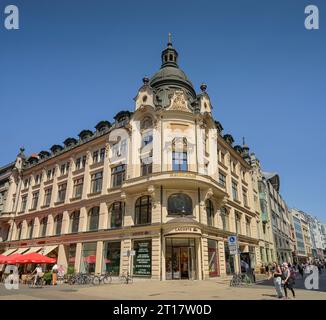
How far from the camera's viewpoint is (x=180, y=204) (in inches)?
1092

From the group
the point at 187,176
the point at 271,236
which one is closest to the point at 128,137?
the point at 187,176

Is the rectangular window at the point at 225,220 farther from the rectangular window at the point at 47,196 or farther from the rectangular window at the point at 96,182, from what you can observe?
the rectangular window at the point at 47,196

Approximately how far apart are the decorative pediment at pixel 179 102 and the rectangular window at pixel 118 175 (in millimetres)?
8559

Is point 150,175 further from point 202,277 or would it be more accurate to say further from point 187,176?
point 202,277

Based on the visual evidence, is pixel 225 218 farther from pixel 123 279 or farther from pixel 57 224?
pixel 57 224

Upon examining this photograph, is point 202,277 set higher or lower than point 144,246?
lower

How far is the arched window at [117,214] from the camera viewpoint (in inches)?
1203

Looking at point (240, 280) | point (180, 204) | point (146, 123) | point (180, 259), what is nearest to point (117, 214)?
point (180, 204)

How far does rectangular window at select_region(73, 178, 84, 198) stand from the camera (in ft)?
121

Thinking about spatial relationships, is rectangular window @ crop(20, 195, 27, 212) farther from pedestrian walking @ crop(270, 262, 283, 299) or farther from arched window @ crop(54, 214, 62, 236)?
pedestrian walking @ crop(270, 262, 283, 299)

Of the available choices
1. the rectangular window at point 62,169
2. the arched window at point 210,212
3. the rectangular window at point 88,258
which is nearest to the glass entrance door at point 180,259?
the arched window at point 210,212

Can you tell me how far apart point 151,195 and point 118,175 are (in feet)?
21.4

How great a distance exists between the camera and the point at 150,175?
27.8 m

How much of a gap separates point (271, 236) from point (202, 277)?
31.5 meters
